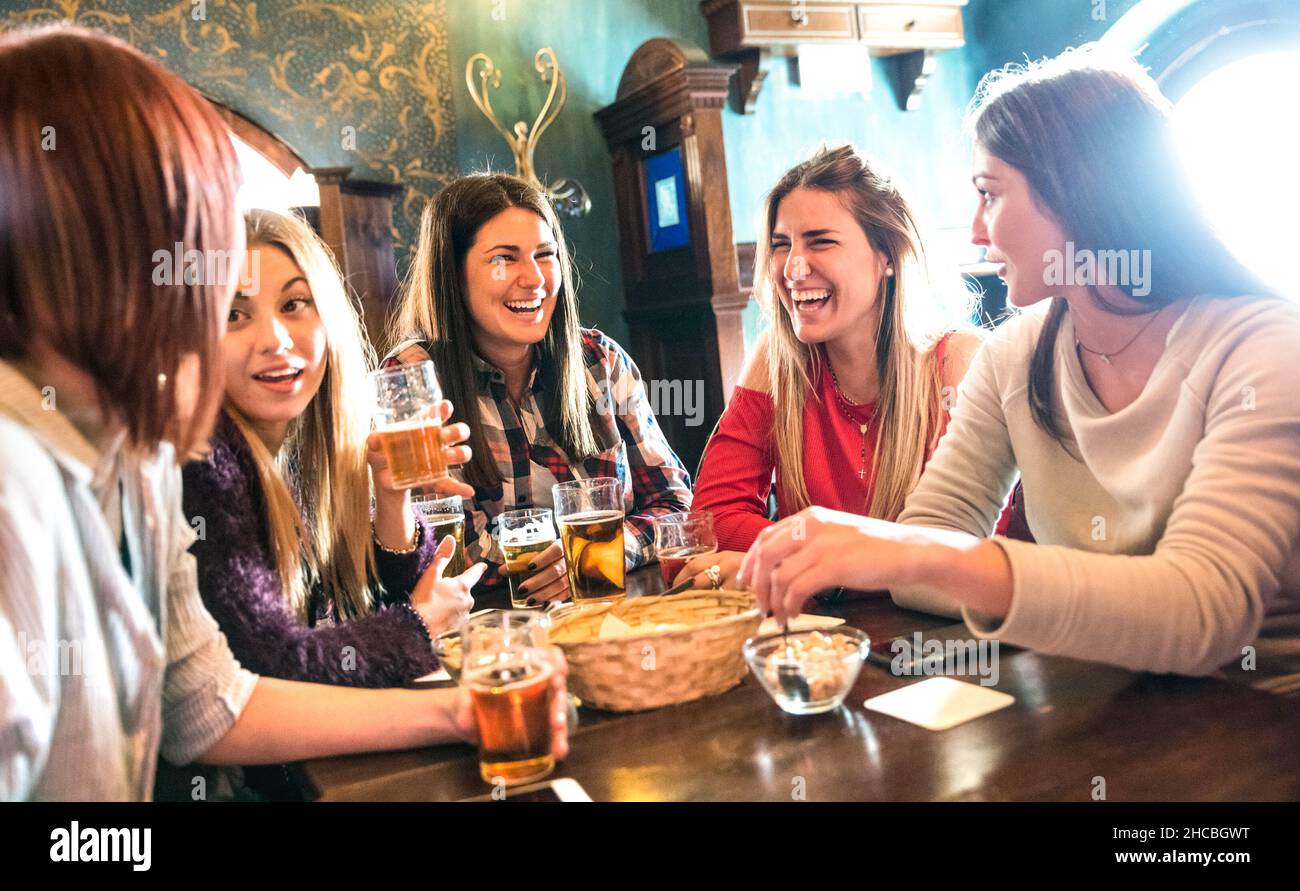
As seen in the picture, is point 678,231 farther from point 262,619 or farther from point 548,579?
point 262,619

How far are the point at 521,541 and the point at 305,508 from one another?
0.36 meters

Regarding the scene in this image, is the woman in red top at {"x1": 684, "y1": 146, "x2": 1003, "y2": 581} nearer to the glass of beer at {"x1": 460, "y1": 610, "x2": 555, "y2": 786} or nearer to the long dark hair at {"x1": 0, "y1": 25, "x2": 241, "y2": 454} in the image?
the glass of beer at {"x1": 460, "y1": 610, "x2": 555, "y2": 786}

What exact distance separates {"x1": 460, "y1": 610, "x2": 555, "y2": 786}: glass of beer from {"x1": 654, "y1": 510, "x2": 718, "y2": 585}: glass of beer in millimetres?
679

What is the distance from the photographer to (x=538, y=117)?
14.8 ft

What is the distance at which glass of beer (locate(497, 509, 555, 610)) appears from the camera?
1.71m

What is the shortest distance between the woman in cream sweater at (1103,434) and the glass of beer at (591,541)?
0.38m

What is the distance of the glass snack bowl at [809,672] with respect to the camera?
43.2 inches

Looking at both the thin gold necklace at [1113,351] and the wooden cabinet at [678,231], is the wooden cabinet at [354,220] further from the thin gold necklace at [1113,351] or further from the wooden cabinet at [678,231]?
the thin gold necklace at [1113,351]

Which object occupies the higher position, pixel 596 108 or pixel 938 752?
pixel 596 108

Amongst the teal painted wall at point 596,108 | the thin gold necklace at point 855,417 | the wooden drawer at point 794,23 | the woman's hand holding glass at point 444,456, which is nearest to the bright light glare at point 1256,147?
the teal painted wall at point 596,108

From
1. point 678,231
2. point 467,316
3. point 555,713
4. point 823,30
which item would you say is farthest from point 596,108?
point 555,713
